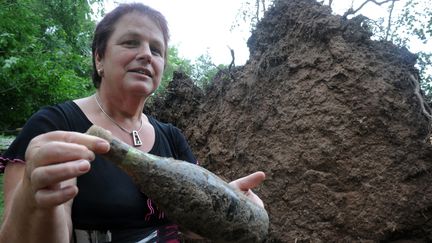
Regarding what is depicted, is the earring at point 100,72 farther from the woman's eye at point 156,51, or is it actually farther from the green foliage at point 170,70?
the green foliage at point 170,70

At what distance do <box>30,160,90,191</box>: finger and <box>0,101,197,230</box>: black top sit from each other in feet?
1.55

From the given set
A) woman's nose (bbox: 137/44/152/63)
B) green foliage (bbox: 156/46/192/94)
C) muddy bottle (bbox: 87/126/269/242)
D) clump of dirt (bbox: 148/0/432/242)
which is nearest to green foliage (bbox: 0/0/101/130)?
green foliage (bbox: 156/46/192/94)

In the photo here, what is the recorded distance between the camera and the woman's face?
165cm

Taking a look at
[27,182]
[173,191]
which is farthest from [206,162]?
[27,182]

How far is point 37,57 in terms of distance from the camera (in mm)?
5727

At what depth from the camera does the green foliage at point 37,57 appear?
5664mm

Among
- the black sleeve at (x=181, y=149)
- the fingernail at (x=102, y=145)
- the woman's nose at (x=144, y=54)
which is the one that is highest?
the woman's nose at (x=144, y=54)

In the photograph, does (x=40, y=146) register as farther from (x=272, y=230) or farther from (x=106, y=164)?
(x=272, y=230)

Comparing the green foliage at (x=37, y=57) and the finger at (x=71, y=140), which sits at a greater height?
the green foliage at (x=37, y=57)

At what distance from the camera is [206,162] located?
3.66m

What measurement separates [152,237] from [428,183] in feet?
7.28

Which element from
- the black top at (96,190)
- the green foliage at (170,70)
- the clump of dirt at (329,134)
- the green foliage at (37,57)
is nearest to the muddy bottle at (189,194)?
the black top at (96,190)

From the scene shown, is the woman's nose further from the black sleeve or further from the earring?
the black sleeve

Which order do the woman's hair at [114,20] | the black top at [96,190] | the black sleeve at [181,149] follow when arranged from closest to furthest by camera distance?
the black top at [96,190] → the woman's hair at [114,20] → the black sleeve at [181,149]
